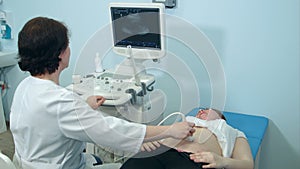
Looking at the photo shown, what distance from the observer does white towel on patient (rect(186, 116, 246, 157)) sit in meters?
1.56

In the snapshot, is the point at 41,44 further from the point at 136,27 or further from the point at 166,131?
the point at 136,27

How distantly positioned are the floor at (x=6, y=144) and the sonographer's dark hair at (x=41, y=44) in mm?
1617

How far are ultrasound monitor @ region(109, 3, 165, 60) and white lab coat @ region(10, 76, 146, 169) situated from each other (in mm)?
793

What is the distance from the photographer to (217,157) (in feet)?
4.61

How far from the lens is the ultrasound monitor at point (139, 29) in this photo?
1.85 meters

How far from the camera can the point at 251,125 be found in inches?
77.0

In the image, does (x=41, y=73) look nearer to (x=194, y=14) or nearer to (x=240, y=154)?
(x=240, y=154)

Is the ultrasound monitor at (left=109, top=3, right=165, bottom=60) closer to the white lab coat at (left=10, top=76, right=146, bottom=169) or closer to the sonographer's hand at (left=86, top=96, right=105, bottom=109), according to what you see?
the sonographer's hand at (left=86, top=96, right=105, bottom=109)

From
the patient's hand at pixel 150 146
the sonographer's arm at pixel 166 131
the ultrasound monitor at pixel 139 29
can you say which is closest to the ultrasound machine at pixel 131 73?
the ultrasound monitor at pixel 139 29

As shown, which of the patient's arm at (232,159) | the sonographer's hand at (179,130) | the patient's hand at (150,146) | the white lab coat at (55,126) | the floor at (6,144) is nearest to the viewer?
the white lab coat at (55,126)

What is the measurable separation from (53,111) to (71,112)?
0.07 m

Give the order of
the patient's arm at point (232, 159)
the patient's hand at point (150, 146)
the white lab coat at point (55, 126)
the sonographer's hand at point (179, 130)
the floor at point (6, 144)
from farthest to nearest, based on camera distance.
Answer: the floor at point (6, 144) → the patient's hand at point (150, 146) → the patient's arm at point (232, 159) → the sonographer's hand at point (179, 130) → the white lab coat at point (55, 126)

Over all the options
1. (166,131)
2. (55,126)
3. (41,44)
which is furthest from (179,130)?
(41,44)

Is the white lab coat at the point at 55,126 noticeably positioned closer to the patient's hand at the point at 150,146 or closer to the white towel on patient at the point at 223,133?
the patient's hand at the point at 150,146
